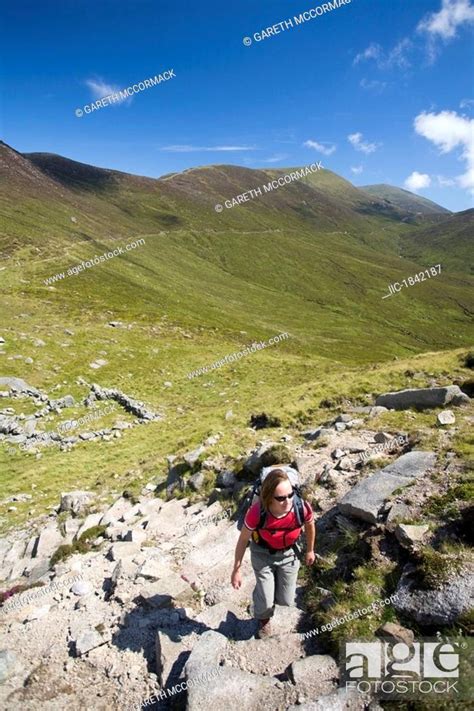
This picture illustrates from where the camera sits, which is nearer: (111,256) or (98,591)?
(98,591)

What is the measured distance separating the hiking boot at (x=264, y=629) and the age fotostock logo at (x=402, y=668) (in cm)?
148

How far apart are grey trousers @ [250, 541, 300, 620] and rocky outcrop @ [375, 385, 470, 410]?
445 inches

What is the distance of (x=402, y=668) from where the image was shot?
5969 mm

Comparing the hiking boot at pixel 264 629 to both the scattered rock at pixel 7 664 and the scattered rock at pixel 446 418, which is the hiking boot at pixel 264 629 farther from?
the scattered rock at pixel 446 418

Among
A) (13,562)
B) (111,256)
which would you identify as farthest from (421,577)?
(111,256)

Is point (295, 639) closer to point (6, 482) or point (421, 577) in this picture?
point (421, 577)

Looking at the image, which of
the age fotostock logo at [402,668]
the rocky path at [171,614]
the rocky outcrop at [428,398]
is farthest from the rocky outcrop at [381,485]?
the rocky outcrop at [428,398]

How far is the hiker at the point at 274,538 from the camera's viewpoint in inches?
269

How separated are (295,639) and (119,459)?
51.6 feet

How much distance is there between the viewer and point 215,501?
42.5ft

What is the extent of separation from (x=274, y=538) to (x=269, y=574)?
77cm

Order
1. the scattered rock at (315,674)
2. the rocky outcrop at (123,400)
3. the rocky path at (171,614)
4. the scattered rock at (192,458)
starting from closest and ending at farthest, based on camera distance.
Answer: the scattered rock at (315,674), the rocky path at (171,614), the scattered rock at (192,458), the rocky outcrop at (123,400)

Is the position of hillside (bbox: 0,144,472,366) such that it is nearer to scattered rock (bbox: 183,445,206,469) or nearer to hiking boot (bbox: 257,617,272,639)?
scattered rock (bbox: 183,445,206,469)

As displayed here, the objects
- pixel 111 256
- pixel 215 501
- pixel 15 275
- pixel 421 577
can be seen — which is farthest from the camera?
pixel 111 256
